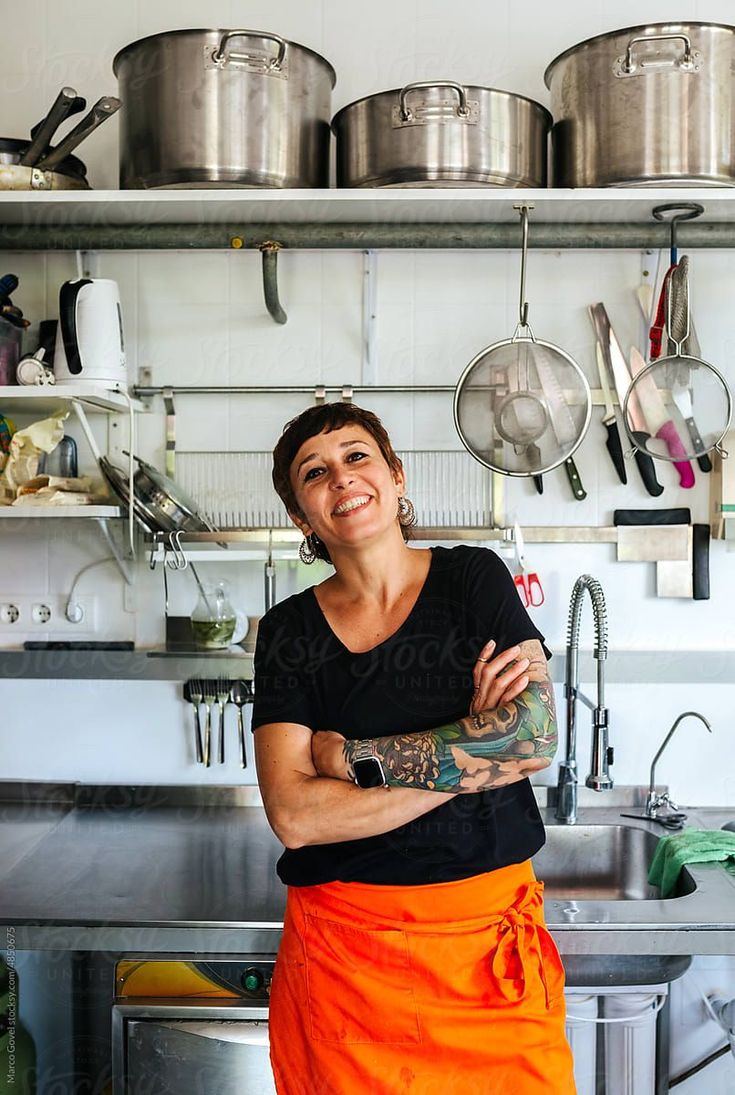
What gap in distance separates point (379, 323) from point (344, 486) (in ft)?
2.76

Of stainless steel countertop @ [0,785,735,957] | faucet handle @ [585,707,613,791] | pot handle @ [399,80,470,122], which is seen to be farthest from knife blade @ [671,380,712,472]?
stainless steel countertop @ [0,785,735,957]

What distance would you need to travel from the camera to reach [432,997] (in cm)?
135

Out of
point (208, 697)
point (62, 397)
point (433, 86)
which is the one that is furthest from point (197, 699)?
point (433, 86)

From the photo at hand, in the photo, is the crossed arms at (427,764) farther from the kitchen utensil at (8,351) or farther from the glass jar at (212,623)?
the kitchen utensil at (8,351)

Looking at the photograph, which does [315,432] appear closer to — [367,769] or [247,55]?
[367,769]

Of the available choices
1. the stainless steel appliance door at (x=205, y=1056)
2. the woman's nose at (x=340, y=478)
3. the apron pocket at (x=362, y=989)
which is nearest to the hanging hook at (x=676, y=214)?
the woman's nose at (x=340, y=478)

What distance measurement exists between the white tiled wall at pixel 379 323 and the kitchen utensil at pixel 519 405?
16 cm

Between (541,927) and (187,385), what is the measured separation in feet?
4.18

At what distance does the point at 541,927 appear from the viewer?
4.66 feet

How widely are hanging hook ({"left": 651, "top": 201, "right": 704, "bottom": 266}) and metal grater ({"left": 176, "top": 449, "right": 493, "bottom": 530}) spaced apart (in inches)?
21.6

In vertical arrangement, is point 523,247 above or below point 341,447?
above

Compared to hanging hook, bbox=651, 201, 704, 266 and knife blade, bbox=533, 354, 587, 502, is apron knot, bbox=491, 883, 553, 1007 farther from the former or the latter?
hanging hook, bbox=651, 201, 704, 266

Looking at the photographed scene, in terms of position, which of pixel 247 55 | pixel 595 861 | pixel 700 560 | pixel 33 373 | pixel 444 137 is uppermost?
pixel 247 55

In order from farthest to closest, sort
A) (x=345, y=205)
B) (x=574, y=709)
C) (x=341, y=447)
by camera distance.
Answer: (x=574, y=709) < (x=345, y=205) < (x=341, y=447)
